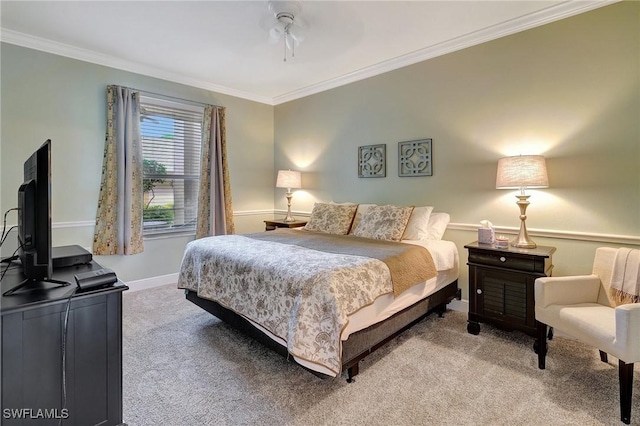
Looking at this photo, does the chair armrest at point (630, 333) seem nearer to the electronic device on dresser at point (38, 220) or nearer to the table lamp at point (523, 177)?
the table lamp at point (523, 177)

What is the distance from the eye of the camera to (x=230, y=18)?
8.79 ft

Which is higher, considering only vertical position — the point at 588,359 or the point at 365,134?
the point at 365,134

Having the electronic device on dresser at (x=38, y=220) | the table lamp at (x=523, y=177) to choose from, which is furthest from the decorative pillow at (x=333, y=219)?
the electronic device on dresser at (x=38, y=220)

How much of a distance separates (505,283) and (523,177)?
2.84 ft

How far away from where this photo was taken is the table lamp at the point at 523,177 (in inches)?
94.4

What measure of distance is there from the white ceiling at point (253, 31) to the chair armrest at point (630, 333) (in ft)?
7.73

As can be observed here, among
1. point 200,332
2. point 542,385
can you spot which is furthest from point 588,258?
point 200,332

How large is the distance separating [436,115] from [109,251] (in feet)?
13.1

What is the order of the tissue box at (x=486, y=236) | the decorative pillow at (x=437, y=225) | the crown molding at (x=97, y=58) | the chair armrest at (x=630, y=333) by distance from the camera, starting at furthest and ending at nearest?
the decorative pillow at (x=437, y=225), the crown molding at (x=97, y=58), the tissue box at (x=486, y=236), the chair armrest at (x=630, y=333)

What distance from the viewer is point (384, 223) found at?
3.10 meters

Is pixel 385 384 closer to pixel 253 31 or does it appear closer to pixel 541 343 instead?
pixel 541 343

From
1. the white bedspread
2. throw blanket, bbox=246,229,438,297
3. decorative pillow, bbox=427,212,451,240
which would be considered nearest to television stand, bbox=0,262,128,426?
the white bedspread

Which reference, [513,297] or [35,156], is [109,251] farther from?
[513,297]

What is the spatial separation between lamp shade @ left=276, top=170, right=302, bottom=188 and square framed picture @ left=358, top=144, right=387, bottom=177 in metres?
1.02
